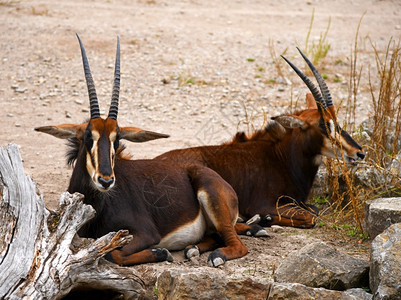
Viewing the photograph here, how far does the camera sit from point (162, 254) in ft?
22.2

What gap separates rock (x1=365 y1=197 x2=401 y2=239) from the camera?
22.3 feet

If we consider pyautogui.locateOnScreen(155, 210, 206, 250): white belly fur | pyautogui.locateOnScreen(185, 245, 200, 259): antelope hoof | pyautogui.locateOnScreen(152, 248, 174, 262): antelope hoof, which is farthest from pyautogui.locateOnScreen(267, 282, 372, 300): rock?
pyautogui.locateOnScreen(155, 210, 206, 250): white belly fur

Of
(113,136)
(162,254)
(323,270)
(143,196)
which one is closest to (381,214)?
(323,270)

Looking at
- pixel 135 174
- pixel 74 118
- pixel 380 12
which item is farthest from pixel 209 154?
pixel 380 12

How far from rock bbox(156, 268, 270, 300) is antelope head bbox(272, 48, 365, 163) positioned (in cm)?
310

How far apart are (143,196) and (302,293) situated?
2.42 m

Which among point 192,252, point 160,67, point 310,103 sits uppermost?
point 310,103

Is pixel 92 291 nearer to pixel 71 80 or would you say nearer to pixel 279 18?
pixel 71 80

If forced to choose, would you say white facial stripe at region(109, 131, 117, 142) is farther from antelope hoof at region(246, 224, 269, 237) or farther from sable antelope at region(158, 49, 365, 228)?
antelope hoof at region(246, 224, 269, 237)

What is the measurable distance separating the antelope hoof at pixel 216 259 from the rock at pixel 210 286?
133 cm

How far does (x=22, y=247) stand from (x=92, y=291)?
81 cm

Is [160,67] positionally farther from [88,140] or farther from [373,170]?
[88,140]

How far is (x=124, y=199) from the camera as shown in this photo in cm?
695

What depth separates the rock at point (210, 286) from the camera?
5.38 metres
